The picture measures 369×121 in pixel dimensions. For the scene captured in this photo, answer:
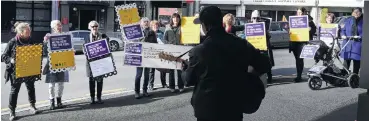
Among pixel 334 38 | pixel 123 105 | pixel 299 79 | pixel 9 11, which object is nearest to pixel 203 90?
pixel 123 105

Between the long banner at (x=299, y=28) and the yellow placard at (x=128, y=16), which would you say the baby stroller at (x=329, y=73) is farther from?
the yellow placard at (x=128, y=16)

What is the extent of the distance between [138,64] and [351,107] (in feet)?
13.2

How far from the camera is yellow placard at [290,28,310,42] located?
34.3 ft

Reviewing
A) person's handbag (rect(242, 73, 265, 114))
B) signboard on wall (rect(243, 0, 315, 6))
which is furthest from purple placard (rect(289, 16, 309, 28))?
signboard on wall (rect(243, 0, 315, 6))

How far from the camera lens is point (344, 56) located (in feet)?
34.0

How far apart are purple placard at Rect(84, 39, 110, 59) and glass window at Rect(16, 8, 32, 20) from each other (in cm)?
2196

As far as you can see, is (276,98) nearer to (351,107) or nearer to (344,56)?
(351,107)

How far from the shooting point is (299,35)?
10562mm

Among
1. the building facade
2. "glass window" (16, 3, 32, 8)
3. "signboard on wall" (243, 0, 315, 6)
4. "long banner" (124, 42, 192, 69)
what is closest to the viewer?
"long banner" (124, 42, 192, 69)

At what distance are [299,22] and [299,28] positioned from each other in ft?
0.44

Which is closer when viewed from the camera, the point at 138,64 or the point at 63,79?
the point at 63,79

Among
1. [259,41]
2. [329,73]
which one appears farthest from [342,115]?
[259,41]

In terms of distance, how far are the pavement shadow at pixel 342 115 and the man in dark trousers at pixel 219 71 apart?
3850 millimetres

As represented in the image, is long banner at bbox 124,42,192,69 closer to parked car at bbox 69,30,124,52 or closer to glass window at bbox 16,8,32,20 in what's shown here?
parked car at bbox 69,30,124,52
